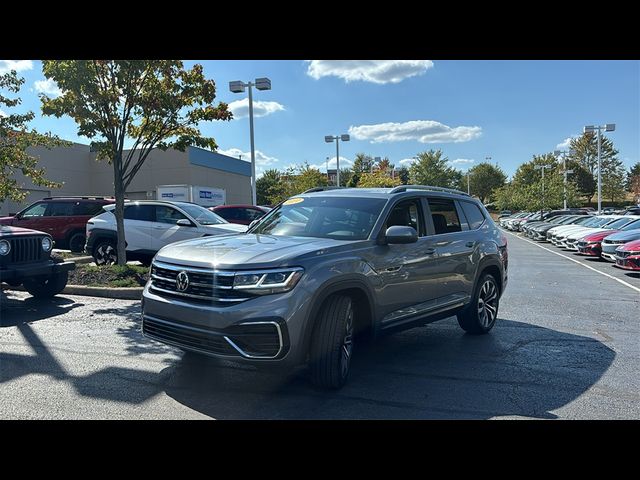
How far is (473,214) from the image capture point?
6758 millimetres

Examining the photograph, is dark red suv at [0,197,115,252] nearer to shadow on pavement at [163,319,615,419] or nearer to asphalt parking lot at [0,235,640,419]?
asphalt parking lot at [0,235,640,419]

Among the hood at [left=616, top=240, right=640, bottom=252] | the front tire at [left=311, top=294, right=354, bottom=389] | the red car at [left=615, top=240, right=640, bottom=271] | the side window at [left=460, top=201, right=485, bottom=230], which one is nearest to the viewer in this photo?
the front tire at [left=311, top=294, right=354, bottom=389]

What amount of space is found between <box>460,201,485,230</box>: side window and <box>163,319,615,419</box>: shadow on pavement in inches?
59.6

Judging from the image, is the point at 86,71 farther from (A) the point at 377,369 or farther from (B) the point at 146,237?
(A) the point at 377,369

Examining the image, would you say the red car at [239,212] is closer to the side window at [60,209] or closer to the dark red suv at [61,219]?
the dark red suv at [61,219]

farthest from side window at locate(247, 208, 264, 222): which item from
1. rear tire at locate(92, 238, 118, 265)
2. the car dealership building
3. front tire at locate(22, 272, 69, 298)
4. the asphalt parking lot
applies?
the car dealership building

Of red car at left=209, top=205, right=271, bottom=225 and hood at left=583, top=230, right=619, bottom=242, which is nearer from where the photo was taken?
hood at left=583, top=230, right=619, bottom=242

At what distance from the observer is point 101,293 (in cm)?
903

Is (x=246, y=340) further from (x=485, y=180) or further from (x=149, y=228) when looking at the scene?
(x=485, y=180)

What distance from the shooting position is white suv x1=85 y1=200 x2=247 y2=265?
11297 mm

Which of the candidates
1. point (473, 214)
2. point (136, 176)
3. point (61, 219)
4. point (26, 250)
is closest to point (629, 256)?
point (473, 214)

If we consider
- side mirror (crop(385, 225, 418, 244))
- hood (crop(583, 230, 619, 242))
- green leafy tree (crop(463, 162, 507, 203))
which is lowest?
hood (crop(583, 230, 619, 242))

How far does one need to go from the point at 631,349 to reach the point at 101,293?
8.25 metres
